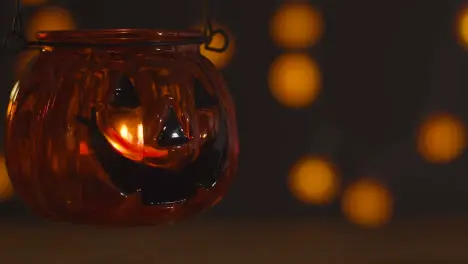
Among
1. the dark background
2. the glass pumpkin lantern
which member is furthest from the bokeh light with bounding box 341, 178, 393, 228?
the glass pumpkin lantern

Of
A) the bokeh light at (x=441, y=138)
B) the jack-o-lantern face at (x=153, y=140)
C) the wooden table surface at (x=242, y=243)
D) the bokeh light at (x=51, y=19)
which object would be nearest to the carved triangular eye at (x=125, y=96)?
the jack-o-lantern face at (x=153, y=140)

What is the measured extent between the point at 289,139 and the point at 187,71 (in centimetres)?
40

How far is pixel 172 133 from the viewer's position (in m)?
0.52

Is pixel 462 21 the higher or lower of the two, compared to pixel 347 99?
higher

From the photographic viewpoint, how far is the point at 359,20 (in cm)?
90

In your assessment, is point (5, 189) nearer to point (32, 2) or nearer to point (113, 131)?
point (32, 2)

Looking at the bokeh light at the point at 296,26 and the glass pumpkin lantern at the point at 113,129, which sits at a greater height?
the bokeh light at the point at 296,26

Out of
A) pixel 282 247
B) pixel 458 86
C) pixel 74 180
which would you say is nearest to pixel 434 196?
pixel 458 86

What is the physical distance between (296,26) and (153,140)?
0.44 metres

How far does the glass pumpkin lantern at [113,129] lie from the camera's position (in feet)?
1.69

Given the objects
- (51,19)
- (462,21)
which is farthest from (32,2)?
(462,21)

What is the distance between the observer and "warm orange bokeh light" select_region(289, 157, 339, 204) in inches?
36.5

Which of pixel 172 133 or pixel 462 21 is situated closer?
pixel 172 133

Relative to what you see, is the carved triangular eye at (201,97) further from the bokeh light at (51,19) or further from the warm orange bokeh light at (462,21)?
the warm orange bokeh light at (462,21)
